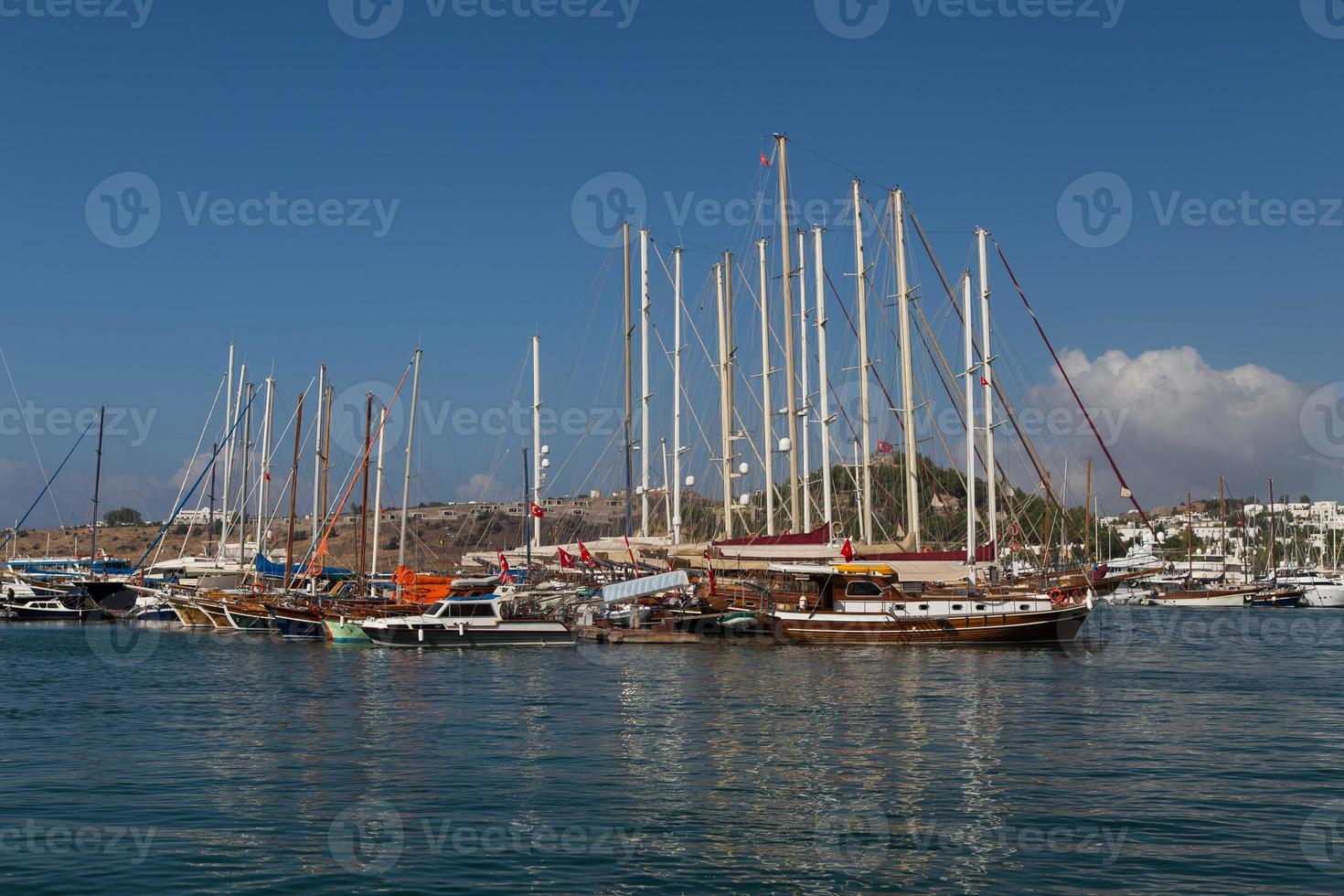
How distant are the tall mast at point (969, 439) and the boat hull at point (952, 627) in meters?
2.75

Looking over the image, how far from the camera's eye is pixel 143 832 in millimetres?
19375

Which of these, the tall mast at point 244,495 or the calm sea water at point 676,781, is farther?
the tall mast at point 244,495

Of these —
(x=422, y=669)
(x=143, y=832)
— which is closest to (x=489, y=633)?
(x=422, y=669)

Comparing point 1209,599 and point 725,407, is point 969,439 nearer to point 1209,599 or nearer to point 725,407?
point 725,407

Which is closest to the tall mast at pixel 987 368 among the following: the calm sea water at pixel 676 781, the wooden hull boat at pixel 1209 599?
the calm sea water at pixel 676 781

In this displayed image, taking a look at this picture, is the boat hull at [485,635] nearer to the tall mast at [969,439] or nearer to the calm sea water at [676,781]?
the calm sea water at [676,781]

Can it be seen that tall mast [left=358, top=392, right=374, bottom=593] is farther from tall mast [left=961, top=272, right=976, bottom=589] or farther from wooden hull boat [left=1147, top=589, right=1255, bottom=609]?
wooden hull boat [left=1147, top=589, right=1255, bottom=609]

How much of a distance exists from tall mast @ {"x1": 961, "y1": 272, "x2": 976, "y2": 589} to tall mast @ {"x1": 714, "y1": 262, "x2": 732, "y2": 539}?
48.3 ft

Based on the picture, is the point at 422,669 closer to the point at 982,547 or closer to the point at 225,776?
the point at 225,776

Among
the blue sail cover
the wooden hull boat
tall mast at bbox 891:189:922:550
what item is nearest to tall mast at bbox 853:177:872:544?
tall mast at bbox 891:189:922:550

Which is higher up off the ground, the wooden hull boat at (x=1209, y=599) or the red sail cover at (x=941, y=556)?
the red sail cover at (x=941, y=556)

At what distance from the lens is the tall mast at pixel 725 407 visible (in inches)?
→ 2761

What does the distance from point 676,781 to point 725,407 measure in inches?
1974

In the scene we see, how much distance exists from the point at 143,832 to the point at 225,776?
4.60 meters
